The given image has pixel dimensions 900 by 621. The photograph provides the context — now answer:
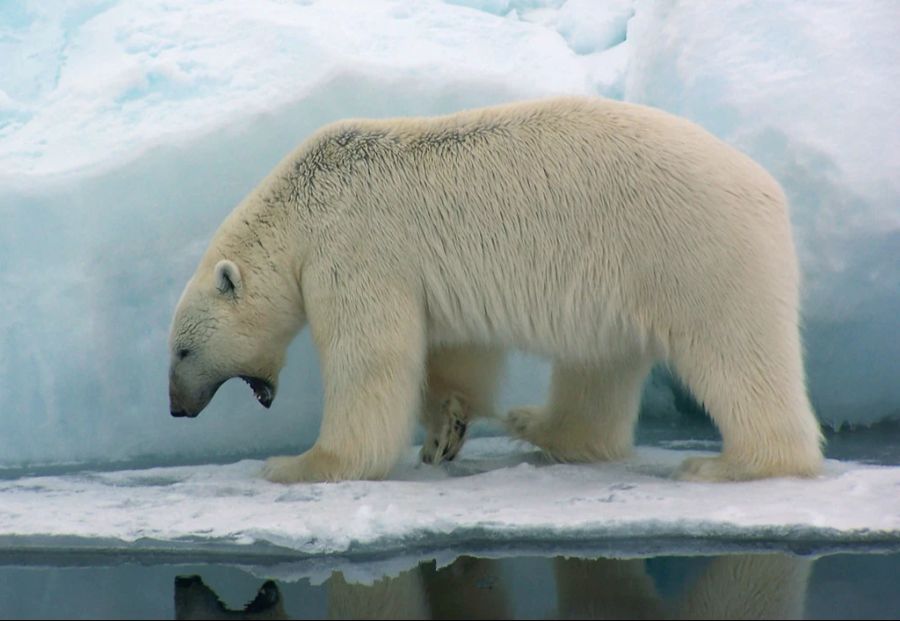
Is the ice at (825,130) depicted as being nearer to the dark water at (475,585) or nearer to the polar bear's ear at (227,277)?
the dark water at (475,585)

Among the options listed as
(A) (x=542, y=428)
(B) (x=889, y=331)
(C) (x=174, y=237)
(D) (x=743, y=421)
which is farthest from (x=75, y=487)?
(B) (x=889, y=331)

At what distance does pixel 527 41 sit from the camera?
263 inches

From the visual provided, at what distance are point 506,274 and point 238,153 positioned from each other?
5.41 ft

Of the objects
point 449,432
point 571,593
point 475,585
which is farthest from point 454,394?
point 571,593

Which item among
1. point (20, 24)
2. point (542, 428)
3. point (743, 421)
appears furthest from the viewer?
point (20, 24)

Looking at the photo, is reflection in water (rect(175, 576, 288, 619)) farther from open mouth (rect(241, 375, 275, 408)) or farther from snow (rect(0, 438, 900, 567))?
open mouth (rect(241, 375, 275, 408))

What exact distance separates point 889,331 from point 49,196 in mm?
4001

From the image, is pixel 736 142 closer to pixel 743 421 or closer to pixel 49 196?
pixel 743 421

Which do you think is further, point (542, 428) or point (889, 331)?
point (889, 331)

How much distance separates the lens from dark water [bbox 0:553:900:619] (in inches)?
125

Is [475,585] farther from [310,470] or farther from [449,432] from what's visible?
[449,432]

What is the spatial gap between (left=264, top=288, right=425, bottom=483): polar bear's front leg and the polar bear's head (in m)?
0.33

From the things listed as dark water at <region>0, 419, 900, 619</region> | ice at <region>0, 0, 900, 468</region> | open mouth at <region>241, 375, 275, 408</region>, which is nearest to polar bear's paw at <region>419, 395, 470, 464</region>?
open mouth at <region>241, 375, 275, 408</region>

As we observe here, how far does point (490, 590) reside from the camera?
340cm
